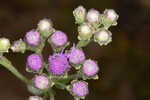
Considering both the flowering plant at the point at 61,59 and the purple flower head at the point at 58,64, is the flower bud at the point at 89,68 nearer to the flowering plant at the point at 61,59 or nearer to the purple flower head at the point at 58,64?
the flowering plant at the point at 61,59

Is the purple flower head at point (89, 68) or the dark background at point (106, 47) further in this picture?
the dark background at point (106, 47)

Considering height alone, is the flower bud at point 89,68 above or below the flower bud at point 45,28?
below

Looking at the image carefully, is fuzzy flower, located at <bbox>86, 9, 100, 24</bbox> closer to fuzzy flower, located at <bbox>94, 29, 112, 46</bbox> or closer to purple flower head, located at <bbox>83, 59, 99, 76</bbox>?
fuzzy flower, located at <bbox>94, 29, 112, 46</bbox>

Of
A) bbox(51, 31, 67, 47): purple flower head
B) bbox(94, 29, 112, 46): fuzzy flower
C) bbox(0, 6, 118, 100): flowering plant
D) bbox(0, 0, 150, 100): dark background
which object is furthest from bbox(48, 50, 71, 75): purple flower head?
bbox(0, 0, 150, 100): dark background

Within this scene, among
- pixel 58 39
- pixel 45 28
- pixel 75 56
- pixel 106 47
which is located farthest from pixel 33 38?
pixel 106 47

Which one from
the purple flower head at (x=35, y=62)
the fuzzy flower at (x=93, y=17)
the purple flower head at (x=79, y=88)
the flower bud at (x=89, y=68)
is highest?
the fuzzy flower at (x=93, y=17)

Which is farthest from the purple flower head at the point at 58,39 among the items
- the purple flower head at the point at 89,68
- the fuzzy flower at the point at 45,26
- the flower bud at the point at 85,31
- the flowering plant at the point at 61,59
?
the purple flower head at the point at 89,68

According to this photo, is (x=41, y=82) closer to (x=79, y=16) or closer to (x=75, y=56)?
(x=75, y=56)

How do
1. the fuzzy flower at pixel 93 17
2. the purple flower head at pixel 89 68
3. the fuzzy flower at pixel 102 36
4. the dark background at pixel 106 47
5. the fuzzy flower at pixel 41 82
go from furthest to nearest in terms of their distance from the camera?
1. the dark background at pixel 106 47
2. the fuzzy flower at pixel 93 17
3. the fuzzy flower at pixel 102 36
4. the purple flower head at pixel 89 68
5. the fuzzy flower at pixel 41 82

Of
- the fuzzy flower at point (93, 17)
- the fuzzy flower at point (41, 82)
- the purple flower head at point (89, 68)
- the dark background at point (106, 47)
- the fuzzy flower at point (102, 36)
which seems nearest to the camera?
the fuzzy flower at point (41, 82)
